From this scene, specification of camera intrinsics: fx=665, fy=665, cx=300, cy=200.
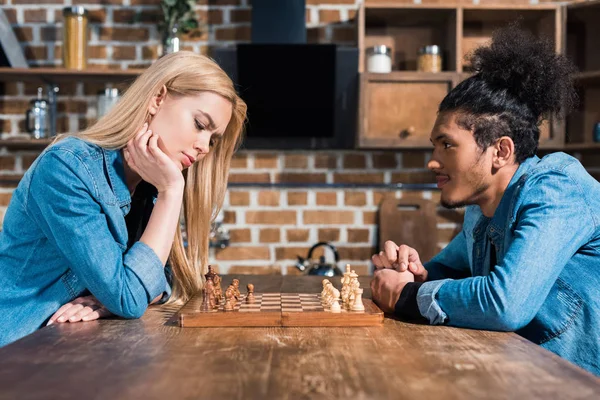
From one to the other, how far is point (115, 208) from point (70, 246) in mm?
159

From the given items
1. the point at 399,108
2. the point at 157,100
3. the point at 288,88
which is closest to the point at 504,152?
the point at 157,100

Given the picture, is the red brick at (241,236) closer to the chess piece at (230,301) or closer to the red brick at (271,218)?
the red brick at (271,218)

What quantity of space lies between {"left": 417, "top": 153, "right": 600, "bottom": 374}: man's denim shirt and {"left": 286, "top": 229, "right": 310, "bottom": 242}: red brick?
1.96 metres

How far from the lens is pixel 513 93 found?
1.74 meters

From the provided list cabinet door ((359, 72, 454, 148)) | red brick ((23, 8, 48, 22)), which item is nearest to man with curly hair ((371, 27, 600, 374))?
cabinet door ((359, 72, 454, 148))

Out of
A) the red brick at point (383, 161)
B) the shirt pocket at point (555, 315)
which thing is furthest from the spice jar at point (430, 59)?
the shirt pocket at point (555, 315)

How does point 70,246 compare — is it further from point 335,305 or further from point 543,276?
point 543,276

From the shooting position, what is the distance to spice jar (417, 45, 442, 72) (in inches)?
131

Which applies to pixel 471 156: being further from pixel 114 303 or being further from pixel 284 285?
pixel 114 303

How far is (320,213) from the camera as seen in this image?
3.57 m

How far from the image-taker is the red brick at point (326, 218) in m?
3.57

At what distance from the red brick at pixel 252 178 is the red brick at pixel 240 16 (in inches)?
32.9

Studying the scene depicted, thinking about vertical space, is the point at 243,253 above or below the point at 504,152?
below

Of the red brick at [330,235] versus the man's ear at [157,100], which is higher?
the man's ear at [157,100]
